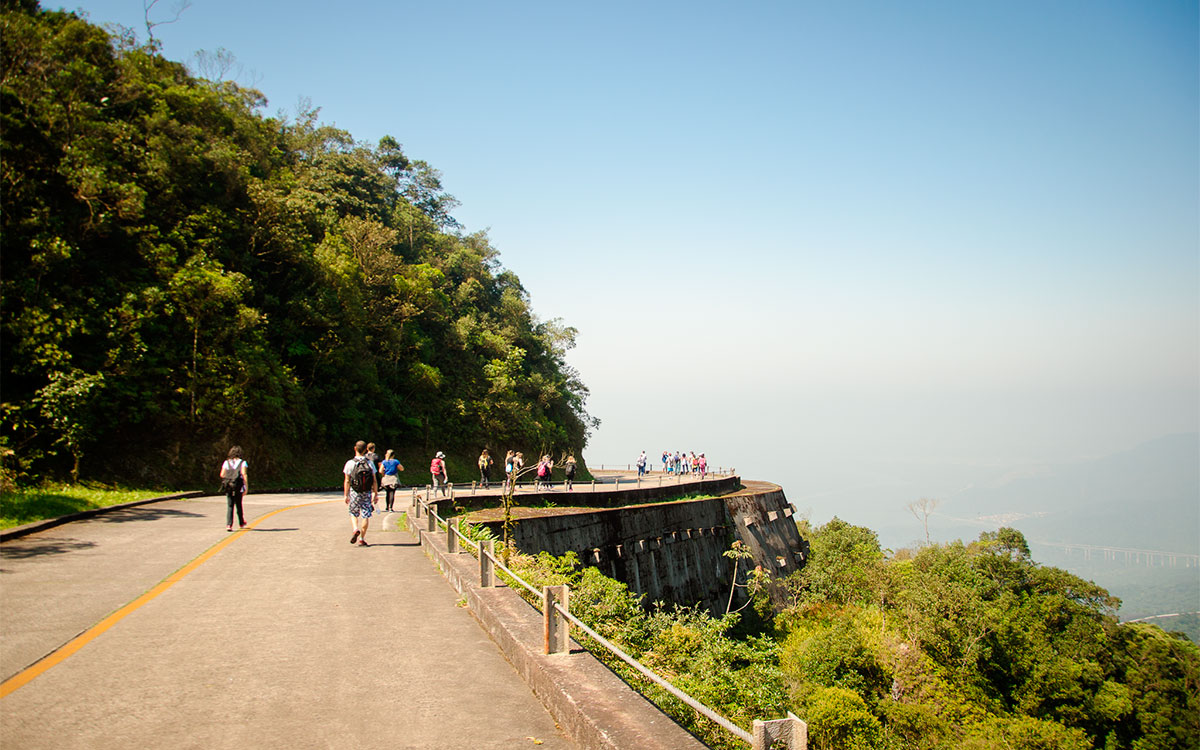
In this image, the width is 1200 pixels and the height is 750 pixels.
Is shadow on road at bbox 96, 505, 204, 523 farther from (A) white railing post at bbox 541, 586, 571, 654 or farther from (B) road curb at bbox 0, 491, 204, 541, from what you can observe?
(A) white railing post at bbox 541, 586, 571, 654

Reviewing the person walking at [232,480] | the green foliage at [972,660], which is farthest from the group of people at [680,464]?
the person walking at [232,480]

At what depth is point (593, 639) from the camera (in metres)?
7.49

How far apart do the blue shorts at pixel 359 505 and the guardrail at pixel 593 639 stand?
119 centimetres

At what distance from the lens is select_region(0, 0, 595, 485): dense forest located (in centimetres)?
2148

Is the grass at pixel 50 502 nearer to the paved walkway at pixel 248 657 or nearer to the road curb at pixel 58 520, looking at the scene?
the road curb at pixel 58 520

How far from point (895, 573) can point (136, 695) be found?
143 ft

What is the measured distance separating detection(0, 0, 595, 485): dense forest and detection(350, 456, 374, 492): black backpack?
1289 centimetres

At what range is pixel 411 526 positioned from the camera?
1568 cm

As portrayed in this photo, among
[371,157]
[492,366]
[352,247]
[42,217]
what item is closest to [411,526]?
[42,217]

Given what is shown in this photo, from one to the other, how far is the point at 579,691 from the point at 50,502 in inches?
629

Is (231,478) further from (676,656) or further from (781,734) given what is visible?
(781,734)

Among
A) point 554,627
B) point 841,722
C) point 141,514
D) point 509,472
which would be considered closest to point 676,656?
point 554,627

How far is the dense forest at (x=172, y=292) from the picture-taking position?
21484 millimetres

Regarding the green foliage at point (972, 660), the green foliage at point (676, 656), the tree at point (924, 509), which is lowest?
the green foliage at point (972, 660)
